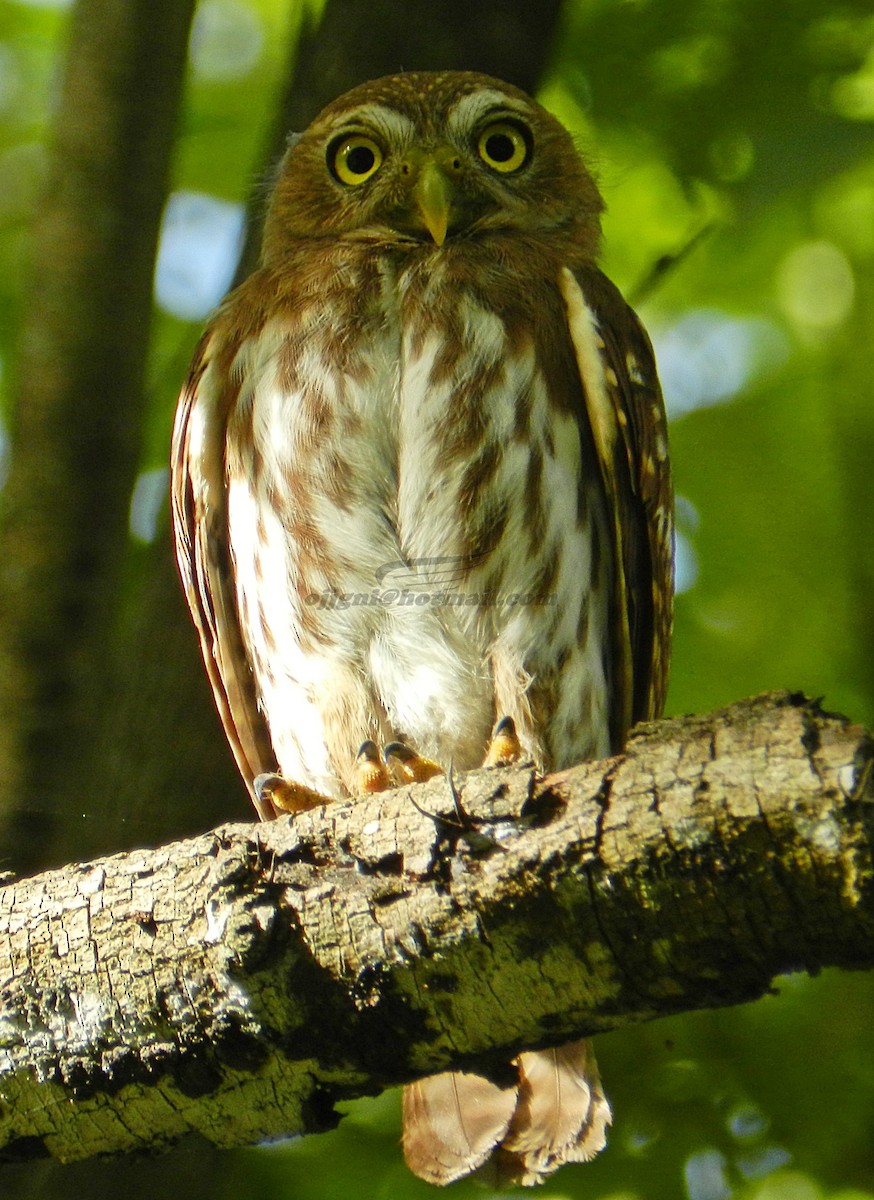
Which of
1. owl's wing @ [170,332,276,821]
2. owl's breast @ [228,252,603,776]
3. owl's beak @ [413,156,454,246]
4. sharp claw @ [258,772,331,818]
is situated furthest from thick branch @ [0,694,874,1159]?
owl's beak @ [413,156,454,246]

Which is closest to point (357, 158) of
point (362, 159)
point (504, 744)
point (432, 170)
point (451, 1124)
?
point (362, 159)

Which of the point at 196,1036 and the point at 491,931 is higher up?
the point at 491,931

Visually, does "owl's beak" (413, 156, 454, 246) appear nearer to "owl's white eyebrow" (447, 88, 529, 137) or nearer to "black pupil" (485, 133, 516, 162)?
"owl's white eyebrow" (447, 88, 529, 137)

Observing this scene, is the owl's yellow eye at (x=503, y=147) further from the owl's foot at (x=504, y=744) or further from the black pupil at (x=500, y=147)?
the owl's foot at (x=504, y=744)

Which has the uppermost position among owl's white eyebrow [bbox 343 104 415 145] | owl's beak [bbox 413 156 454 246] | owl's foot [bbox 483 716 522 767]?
owl's white eyebrow [bbox 343 104 415 145]

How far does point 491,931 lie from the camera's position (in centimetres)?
220

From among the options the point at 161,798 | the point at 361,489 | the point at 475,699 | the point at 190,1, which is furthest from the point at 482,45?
the point at 161,798

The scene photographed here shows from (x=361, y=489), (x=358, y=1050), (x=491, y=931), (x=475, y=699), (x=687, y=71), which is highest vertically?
(x=687, y=71)

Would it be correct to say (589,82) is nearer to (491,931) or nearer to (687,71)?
(687,71)

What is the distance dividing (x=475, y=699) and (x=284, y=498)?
0.75 meters

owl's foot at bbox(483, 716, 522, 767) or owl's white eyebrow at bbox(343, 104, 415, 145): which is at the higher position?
owl's white eyebrow at bbox(343, 104, 415, 145)

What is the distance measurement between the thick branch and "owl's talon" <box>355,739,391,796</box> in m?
0.92

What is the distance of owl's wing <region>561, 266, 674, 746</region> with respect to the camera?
3.76 metres

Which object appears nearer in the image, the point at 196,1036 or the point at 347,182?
the point at 196,1036
